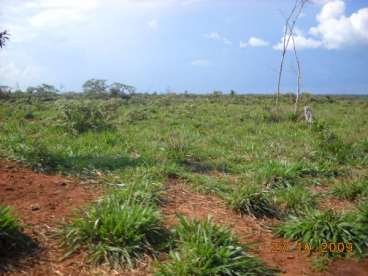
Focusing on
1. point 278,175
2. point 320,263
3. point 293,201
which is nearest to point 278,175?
point 278,175

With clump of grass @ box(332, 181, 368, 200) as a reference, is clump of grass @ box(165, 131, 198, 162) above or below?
above

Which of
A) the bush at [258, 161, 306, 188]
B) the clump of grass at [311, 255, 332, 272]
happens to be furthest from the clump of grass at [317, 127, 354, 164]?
the clump of grass at [311, 255, 332, 272]

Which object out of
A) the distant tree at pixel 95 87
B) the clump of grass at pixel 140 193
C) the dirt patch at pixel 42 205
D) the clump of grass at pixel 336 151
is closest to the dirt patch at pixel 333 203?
the clump of grass at pixel 336 151

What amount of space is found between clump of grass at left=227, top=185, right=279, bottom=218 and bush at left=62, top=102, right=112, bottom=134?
5247 millimetres

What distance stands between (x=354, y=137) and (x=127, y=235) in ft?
27.6

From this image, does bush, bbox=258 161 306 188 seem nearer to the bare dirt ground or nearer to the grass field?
the grass field

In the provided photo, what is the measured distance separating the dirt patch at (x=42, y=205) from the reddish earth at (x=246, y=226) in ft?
3.17

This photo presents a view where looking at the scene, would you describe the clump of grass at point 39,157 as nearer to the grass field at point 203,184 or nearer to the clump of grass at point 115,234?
the grass field at point 203,184

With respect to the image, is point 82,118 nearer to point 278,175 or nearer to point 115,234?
point 278,175

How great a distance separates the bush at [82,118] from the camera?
1033 cm

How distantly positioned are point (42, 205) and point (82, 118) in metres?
5.64

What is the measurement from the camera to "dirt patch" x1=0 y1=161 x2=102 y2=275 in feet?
13.1
